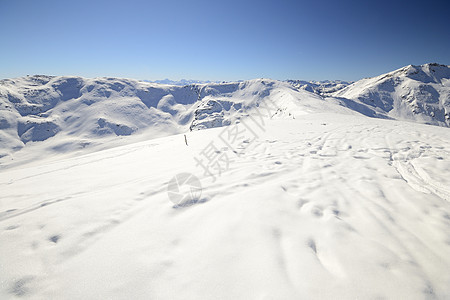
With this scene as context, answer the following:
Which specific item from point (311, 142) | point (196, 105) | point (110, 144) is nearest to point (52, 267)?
point (311, 142)

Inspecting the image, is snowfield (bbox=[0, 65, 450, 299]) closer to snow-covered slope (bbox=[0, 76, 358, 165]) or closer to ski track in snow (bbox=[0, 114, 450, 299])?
ski track in snow (bbox=[0, 114, 450, 299])

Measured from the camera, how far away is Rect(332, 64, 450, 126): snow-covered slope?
126875 millimetres

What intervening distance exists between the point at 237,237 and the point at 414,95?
204 metres

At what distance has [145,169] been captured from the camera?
7.14 meters

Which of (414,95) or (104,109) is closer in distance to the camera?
(414,95)

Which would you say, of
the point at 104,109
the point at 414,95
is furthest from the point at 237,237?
the point at 414,95

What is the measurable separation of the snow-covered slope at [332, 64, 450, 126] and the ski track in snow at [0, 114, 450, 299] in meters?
159

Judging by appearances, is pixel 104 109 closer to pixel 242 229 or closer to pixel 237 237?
pixel 242 229

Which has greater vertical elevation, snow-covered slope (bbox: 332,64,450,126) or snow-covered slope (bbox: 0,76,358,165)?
snow-covered slope (bbox: 332,64,450,126)

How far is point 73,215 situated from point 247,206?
3796 millimetres

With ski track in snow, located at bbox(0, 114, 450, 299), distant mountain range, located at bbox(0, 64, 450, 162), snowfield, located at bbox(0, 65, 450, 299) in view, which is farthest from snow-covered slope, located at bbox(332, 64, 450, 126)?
ski track in snow, located at bbox(0, 114, 450, 299)

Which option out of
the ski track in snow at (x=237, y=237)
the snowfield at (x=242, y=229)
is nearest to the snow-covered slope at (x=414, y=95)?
the snowfield at (x=242, y=229)

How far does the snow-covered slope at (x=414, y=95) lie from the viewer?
416 feet

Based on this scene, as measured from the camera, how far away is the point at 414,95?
461 ft
